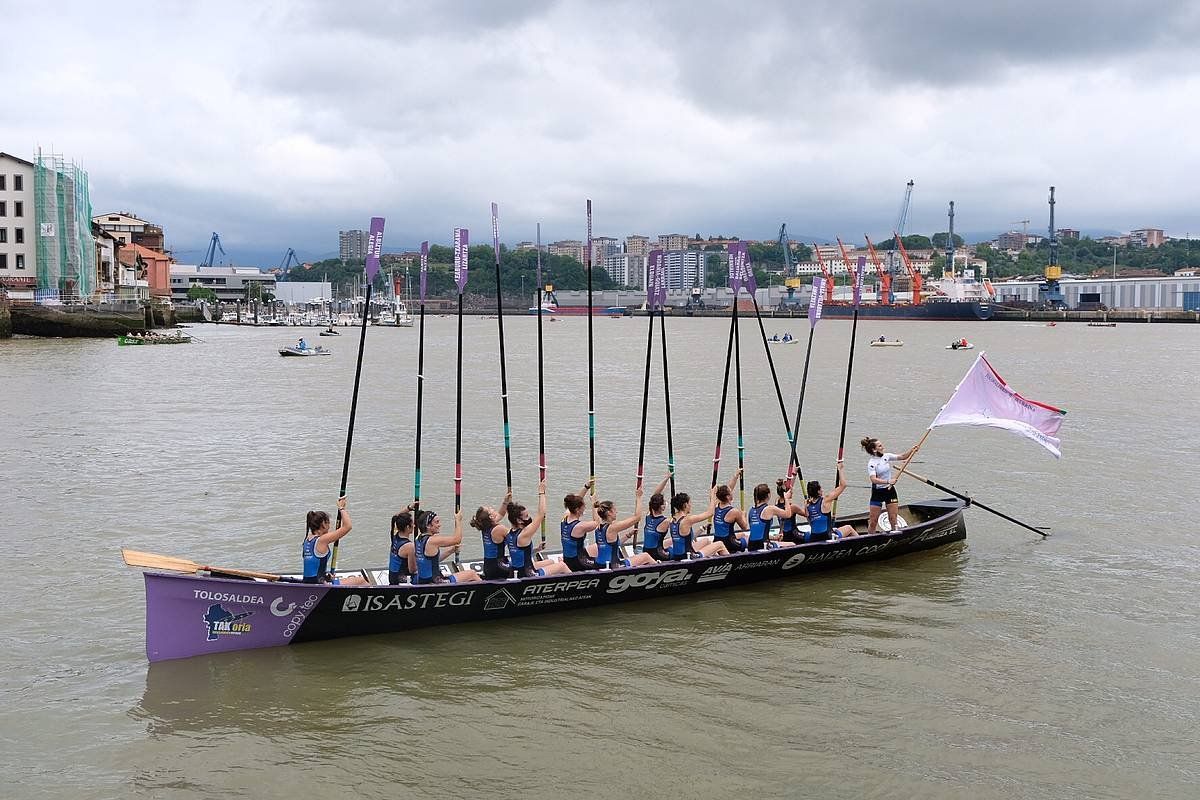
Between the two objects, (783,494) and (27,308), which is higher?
(27,308)

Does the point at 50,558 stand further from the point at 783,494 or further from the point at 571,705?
the point at 783,494

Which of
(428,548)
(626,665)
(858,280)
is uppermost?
(858,280)

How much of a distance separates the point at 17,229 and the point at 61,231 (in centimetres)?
295

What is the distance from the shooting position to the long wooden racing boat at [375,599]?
11414 millimetres

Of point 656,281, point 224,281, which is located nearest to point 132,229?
point 224,281

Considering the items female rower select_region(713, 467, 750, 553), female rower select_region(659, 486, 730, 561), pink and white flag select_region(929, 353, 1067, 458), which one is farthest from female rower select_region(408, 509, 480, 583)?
pink and white flag select_region(929, 353, 1067, 458)

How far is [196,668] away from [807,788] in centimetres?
714

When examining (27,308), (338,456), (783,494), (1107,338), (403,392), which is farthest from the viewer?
(1107,338)

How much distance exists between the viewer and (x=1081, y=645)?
1294cm

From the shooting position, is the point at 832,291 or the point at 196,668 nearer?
the point at 196,668

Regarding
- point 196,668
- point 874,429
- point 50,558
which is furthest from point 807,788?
point 874,429

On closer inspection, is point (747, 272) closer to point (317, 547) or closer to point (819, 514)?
point (819, 514)

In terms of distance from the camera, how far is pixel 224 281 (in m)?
187

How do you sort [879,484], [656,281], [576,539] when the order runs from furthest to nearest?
1. [656,281]
2. [879,484]
3. [576,539]
